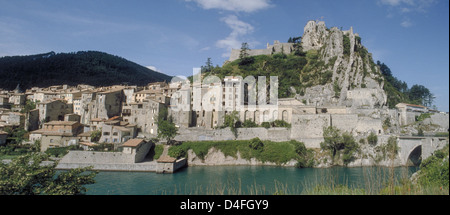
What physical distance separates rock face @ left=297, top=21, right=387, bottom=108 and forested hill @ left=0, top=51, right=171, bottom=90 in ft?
210

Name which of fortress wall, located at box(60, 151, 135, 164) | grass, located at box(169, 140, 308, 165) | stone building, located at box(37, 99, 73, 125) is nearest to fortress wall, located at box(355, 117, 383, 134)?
grass, located at box(169, 140, 308, 165)

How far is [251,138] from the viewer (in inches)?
1352

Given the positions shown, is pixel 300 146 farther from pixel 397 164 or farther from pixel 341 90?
pixel 341 90

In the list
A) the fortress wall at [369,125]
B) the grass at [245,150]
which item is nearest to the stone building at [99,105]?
the grass at [245,150]

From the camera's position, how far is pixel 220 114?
39875mm

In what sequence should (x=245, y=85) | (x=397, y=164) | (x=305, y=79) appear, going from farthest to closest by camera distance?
(x=305, y=79), (x=245, y=85), (x=397, y=164)

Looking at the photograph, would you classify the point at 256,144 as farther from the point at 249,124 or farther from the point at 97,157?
the point at 97,157

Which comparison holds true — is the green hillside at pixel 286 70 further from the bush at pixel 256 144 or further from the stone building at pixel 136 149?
the stone building at pixel 136 149

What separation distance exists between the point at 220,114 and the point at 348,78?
2376 cm

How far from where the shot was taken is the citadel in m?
32.2

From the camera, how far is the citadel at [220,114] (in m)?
32.2

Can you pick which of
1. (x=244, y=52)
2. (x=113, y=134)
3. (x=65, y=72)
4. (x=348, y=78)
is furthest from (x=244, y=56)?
(x=65, y=72)
